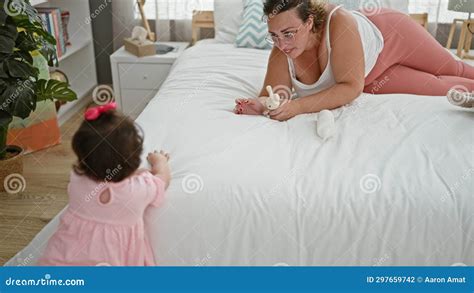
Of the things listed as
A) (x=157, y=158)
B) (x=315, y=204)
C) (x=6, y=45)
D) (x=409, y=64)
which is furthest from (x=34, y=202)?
(x=409, y=64)

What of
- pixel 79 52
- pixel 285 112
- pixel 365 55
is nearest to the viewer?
pixel 285 112

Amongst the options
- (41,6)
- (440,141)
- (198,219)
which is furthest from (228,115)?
(41,6)

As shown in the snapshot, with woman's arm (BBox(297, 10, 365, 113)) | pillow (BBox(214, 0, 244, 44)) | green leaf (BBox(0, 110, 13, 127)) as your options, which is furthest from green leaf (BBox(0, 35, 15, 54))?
pillow (BBox(214, 0, 244, 44))

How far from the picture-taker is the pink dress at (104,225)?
2.89 feet

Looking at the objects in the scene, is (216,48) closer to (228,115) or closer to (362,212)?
(228,115)

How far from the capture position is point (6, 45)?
5.15 feet

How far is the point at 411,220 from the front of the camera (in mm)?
960

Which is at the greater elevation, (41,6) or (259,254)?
(41,6)

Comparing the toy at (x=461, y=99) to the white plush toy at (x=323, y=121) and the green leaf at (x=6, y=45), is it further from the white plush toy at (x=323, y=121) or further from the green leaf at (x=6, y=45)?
the green leaf at (x=6, y=45)

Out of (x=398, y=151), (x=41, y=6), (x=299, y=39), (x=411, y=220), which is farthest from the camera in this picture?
(x=41, y=6)

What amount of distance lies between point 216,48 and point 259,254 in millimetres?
1440

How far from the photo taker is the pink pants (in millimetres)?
1580

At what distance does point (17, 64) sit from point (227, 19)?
3.66 ft

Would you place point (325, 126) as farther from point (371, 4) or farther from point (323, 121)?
point (371, 4)
